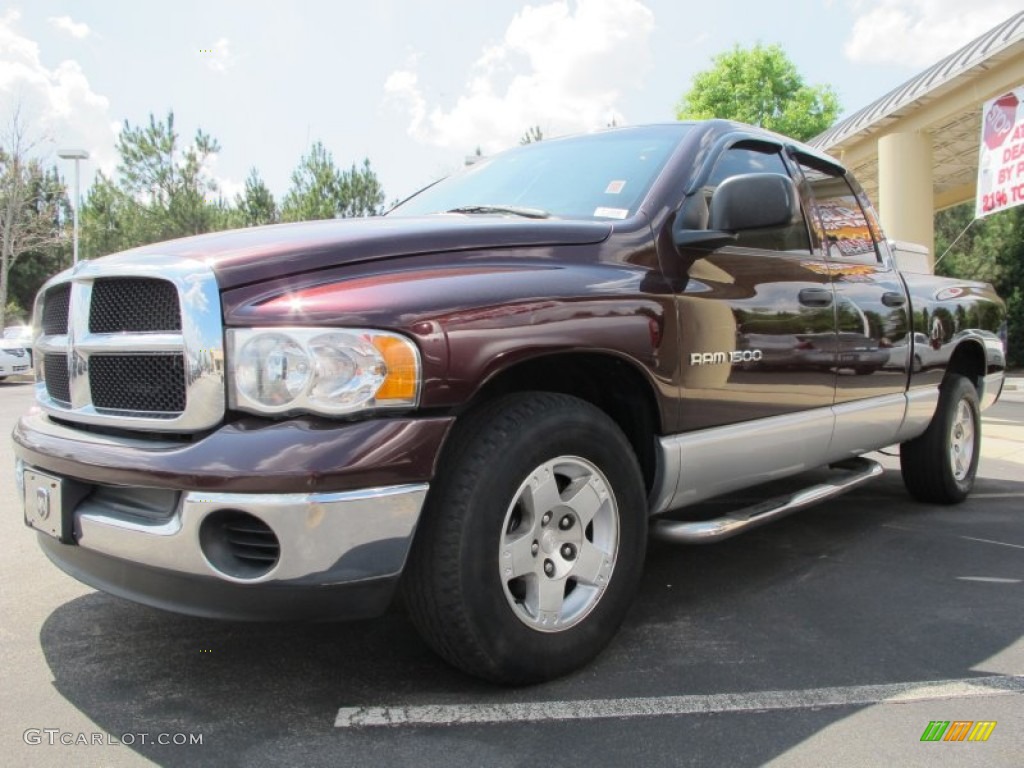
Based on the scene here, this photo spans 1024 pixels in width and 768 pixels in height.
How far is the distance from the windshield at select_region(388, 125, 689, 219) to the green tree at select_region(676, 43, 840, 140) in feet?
98.8

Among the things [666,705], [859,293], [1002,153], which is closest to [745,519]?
[666,705]

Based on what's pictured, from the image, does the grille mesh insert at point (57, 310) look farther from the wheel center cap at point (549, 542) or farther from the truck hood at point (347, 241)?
the wheel center cap at point (549, 542)

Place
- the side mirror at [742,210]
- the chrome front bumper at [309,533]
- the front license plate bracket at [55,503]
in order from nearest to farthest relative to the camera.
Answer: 1. the chrome front bumper at [309,533]
2. the front license plate bracket at [55,503]
3. the side mirror at [742,210]

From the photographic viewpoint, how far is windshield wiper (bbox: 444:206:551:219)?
9.90ft

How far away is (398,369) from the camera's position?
216 centimetres

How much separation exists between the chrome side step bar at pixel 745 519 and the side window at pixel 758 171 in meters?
1.06

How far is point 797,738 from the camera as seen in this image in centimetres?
228

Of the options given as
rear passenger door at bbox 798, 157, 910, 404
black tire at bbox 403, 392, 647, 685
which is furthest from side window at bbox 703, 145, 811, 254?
black tire at bbox 403, 392, 647, 685

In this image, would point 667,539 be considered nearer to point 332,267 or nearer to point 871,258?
point 332,267

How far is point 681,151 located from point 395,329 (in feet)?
5.40

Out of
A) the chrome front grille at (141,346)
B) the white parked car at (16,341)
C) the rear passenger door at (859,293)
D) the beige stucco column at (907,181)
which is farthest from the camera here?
the white parked car at (16,341)

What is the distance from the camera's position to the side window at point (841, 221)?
160 inches

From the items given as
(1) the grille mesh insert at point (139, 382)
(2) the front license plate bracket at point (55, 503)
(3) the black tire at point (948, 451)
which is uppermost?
(1) the grille mesh insert at point (139, 382)

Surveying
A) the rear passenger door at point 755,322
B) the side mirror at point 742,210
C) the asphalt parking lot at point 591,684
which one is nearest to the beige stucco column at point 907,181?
the rear passenger door at point 755,322
